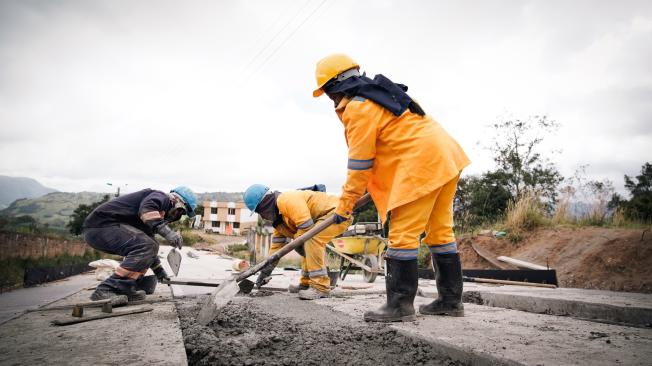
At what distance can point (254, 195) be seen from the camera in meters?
4.40

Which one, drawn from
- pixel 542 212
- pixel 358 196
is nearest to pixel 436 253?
pixel 358 196

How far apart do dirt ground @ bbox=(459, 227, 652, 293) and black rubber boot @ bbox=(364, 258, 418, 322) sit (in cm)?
506

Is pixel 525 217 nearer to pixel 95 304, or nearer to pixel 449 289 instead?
pixel 449 289

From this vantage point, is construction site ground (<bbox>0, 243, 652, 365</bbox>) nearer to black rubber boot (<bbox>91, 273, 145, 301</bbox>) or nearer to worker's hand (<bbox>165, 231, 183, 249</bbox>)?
black rubber boot (<bbox>91, 273, 145, 301</bbox>)

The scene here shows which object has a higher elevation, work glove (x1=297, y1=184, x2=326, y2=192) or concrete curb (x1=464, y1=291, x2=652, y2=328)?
work glove (x1=297, y1=184, x2=326, y2=192)

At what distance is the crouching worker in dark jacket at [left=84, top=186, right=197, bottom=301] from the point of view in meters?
3.22

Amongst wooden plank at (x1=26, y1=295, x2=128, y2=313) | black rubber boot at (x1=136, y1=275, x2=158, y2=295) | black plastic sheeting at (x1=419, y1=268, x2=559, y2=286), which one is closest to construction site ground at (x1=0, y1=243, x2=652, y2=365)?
wooden plank at (x1=26, y1=295, x2=128, y2=313)

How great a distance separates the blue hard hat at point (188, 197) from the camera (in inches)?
158

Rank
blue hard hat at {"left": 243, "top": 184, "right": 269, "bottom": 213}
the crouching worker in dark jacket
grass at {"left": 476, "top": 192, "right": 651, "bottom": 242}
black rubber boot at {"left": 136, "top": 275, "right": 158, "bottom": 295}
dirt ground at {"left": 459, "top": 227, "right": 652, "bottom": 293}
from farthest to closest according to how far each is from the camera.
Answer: grass at {"left": 476, "top": 192, "right": 651, "bottom": 242} < dirt ground at {"left": 459, "top": 227, "right": 652, "bottom": 293} < blue hard hat at {"left": 243, "top": 184, "right": 269, "bottom": 213} < black rubber boot at {"left": 136, "top": 275, "right": 158, "bottom": 295} < the crouching worker in dark jacket

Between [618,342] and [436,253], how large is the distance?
1.03 m

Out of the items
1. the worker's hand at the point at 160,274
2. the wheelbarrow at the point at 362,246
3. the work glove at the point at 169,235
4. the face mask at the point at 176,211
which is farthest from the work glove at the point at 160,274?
the wheelbarrow at the point at 362,246

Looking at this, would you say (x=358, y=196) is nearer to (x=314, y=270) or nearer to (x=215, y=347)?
(x=215, y=347)

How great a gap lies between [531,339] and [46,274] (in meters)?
5.96

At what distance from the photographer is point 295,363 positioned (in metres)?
1.58
